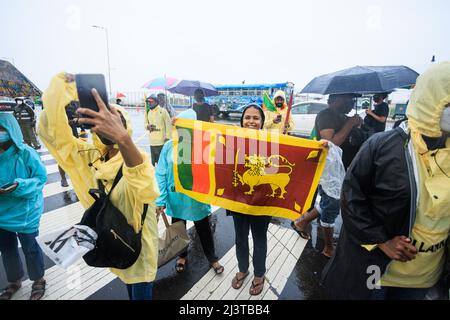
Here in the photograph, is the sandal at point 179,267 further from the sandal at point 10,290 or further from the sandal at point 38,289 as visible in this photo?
the sandal at point 10,290

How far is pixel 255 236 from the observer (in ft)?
8.02

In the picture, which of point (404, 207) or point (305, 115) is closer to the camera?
point (404, 207)

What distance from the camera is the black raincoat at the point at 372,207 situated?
139cm

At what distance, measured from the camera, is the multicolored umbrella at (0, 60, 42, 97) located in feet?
6.91

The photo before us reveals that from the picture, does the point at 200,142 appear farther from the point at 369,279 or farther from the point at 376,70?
the point at 376,70

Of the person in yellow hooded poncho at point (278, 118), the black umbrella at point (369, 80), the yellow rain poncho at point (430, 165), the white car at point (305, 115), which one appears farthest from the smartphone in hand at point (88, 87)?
the white car at point (305, 115)

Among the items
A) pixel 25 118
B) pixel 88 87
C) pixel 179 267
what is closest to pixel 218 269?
pixel 179 267

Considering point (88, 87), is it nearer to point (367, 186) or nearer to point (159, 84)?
point (367, 186)

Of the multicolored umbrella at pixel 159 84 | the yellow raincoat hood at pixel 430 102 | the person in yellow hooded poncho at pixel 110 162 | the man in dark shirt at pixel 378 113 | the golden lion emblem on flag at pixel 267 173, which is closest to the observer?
the person in yellow hooded poncho at pixel 110 162

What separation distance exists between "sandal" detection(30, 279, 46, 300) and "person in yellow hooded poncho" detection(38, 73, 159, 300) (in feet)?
4.65

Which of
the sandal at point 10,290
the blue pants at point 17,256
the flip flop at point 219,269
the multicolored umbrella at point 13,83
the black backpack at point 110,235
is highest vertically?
the multicolored umbrella at point 13,83

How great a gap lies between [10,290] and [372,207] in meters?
3.59

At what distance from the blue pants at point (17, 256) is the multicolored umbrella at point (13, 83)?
1395 millimetres

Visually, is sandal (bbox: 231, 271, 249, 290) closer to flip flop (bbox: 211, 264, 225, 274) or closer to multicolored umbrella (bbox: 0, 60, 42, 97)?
flip flop (bbox: 211, 264, 225, 274)
